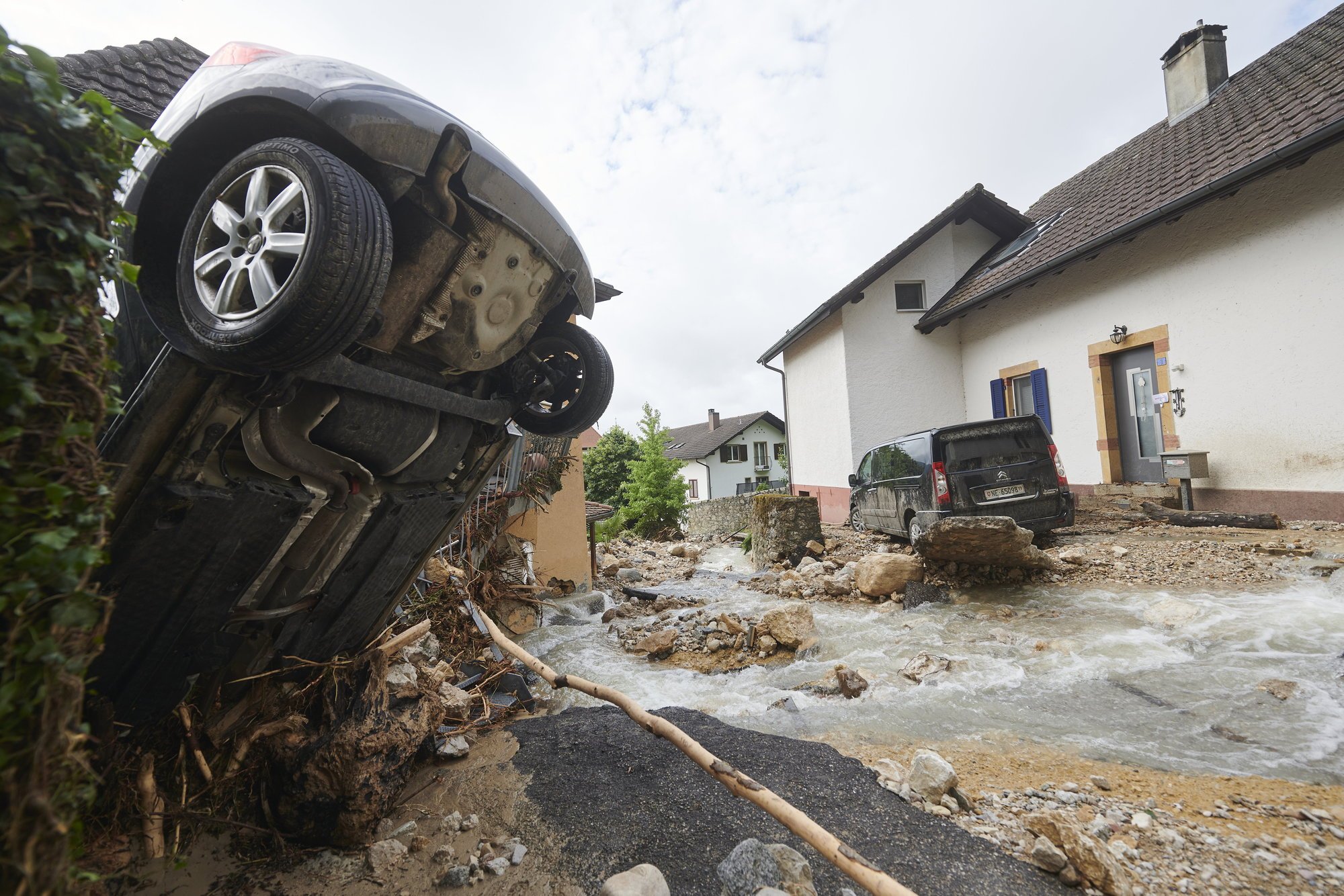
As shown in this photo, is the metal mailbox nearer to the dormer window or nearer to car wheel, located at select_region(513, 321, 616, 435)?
the dormer window

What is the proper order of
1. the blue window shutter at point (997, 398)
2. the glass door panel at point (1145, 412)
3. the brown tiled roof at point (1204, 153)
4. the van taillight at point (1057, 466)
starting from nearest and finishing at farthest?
the van taillight at point (1057, 466)
the brown tiled roof at point (1204, 153)
the glass door panel at point (1145, 412)
the blue window shutter at point (997, 398)

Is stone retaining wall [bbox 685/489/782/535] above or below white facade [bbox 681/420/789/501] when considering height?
below

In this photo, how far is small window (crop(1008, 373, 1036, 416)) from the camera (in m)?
12.4

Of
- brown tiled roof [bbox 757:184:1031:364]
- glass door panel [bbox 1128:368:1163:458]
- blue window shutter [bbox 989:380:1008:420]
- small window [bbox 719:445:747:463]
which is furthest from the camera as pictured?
small window [bbox 719:445:747:463]

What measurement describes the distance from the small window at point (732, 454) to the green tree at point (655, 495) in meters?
22.5

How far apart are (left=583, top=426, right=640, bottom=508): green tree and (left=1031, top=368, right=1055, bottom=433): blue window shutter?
52.2 feet

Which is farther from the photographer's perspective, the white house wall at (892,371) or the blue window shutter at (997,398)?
the white house wall at (892,371)

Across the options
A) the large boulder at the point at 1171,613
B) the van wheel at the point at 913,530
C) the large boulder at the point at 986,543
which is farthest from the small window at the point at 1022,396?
the large boulder at the point at 1171,613

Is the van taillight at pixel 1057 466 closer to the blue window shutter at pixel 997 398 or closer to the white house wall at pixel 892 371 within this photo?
the blue window shutter at pixel 997 398

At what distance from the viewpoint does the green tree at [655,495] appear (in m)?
19.6

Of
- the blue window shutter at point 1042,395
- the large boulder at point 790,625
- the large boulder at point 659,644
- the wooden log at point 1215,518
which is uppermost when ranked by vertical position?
the blue window shutter at point 1042,395

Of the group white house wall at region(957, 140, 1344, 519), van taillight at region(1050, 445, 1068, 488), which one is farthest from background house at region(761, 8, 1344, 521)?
van taillight at region(1050, 445, 1068, 488)

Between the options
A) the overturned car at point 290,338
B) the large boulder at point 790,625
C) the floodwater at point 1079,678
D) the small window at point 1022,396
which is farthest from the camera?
the small window at point 1022,396

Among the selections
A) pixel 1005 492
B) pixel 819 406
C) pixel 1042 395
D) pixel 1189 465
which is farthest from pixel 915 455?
pixel 819 406
